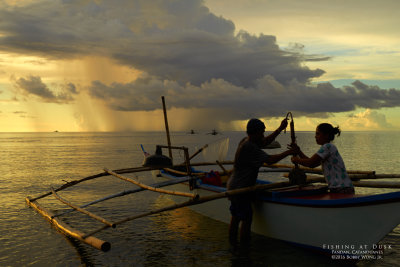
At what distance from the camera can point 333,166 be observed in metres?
6.99

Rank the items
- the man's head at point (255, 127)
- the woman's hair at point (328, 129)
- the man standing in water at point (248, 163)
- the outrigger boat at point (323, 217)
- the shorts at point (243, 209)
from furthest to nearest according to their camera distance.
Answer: the shorts at point (243, 209), the man's head at point (255, 127), the man standing in water at point (248, 163), the woman's hair at point (328, 129), the outrigger boat at point (323, 217)

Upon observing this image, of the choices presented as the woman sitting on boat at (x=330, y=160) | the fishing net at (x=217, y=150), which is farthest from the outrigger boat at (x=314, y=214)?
the fishing net at (x=217, y=150)

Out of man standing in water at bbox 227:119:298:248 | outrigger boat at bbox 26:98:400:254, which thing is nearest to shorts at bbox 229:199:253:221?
man standing in water at bbox 227:119:298:248

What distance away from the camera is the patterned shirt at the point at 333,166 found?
679 cm

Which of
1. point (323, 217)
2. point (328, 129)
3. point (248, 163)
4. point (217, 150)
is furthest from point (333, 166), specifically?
point (217, 150)

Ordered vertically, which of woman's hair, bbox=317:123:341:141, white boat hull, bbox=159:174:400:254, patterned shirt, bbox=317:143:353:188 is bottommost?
white boat hull, bbox=159:174:400:254

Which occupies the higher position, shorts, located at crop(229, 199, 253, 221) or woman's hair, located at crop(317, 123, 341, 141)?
woman's hair, located at crop(317, 123, 341, 141)

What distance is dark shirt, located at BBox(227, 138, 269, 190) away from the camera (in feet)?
23.6

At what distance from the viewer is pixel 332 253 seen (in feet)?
23.4

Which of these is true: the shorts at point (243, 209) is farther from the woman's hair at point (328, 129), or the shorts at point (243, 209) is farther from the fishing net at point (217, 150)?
the fishing net at point (217, 150)

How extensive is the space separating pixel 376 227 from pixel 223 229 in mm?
5052

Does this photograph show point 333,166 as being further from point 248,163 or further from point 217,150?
point 217,150

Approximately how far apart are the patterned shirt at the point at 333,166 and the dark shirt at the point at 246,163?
1.15 meters

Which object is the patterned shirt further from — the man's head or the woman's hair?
the man's head
